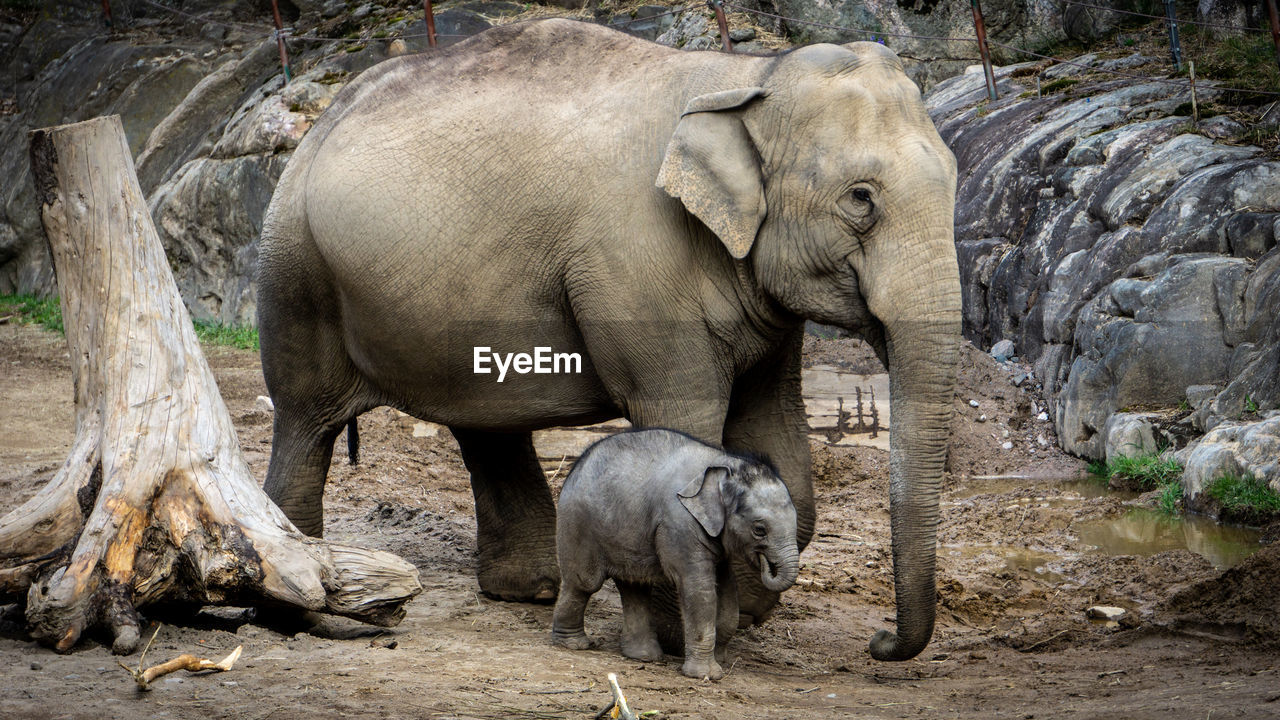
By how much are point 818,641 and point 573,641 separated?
122 cm

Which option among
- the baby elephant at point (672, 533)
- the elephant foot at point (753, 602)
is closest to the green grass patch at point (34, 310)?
the baby elephant at point (672, 533)

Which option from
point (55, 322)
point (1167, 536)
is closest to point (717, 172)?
point (1167, 536)

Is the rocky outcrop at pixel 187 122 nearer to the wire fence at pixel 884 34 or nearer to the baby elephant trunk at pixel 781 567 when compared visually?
the wire fence at pixel 884 34

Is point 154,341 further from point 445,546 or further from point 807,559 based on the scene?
point 807,559

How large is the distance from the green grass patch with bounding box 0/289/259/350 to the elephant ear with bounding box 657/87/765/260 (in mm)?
10196

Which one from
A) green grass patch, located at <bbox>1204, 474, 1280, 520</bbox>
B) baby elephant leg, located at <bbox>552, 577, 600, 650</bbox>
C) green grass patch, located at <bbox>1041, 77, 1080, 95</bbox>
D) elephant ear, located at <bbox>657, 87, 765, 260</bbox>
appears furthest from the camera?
green grass patch, located at <bbox>1041, 77, 1080, 95</bbox>

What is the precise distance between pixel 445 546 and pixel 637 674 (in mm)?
2899

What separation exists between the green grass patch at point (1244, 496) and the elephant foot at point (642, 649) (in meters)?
4.51

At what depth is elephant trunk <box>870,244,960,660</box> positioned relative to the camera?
4.67m

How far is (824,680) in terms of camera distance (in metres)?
5.07

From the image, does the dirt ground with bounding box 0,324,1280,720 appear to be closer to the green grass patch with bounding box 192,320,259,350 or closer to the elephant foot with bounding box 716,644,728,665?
the elephant foot with bounding box 716,644,728,665

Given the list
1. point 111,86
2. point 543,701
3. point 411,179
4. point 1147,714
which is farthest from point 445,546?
point 111,86

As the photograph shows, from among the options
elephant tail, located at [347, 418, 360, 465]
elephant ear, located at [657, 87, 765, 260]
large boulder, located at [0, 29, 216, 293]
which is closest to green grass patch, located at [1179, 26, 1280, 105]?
elephant ear, located at [657, 87, 765, 260]

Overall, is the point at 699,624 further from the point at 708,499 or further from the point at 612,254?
the point at 612,254
